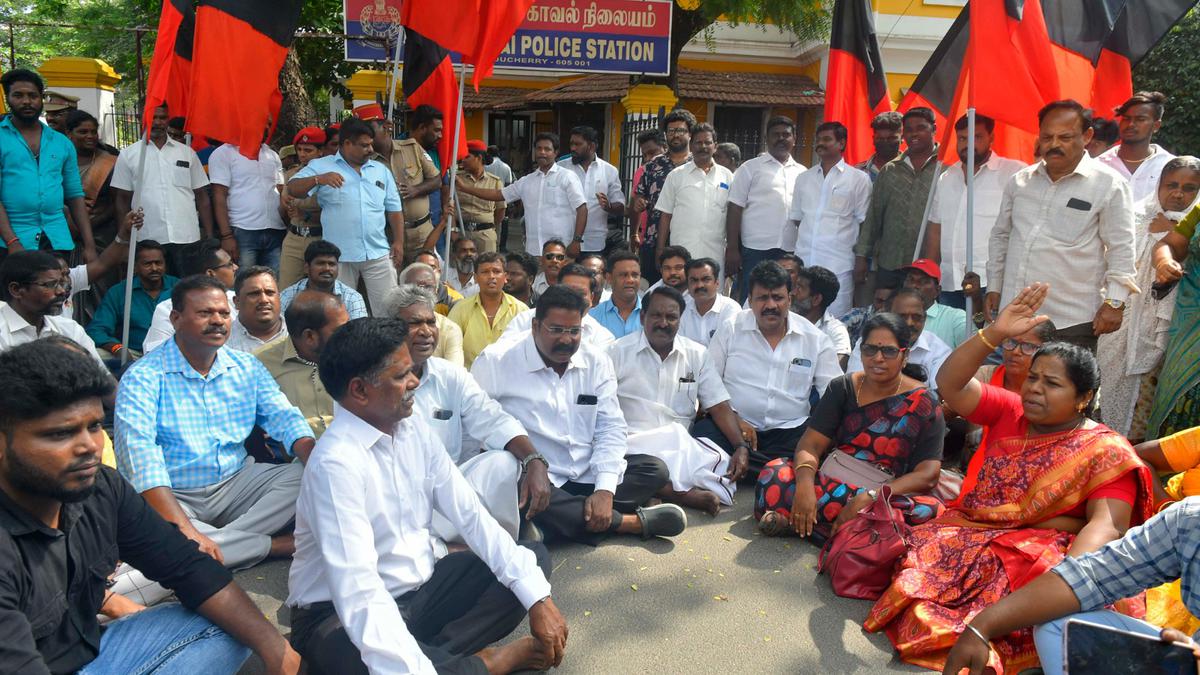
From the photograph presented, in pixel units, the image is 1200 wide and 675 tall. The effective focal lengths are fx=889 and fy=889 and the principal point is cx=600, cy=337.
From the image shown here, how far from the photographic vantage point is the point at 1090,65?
19.0 ft

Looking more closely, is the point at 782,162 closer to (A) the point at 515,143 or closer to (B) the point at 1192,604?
(B) the point at 1192,604

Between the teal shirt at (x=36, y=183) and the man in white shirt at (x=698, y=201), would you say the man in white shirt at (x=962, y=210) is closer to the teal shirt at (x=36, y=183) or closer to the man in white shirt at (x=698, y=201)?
the man in white shirt at (x=698, y=201)

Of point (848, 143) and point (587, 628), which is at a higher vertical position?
point (848, 143)

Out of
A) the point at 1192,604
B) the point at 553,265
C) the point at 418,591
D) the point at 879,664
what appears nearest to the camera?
the point at 1192,604

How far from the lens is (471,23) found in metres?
6.88

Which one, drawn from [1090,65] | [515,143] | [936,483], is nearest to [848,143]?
[1090,65]

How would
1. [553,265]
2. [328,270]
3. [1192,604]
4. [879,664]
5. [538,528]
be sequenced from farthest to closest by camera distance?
1. [553,265]
2. [328,270]
3. [538,528]
4. [879,664]
5. [1192,604]

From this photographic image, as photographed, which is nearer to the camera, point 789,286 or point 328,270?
point 789,286

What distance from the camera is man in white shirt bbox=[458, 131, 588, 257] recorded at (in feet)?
27.4

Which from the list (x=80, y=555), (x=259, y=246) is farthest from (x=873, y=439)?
(x=259, y=246)

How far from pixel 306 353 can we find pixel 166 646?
2181 millimetres

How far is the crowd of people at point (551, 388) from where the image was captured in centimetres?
262

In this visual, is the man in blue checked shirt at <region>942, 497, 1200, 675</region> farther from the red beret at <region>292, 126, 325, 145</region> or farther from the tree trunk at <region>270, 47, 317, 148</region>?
the tree trunk at <region>270, 47, 317, 148</region>

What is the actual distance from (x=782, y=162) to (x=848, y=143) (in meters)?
0.54
